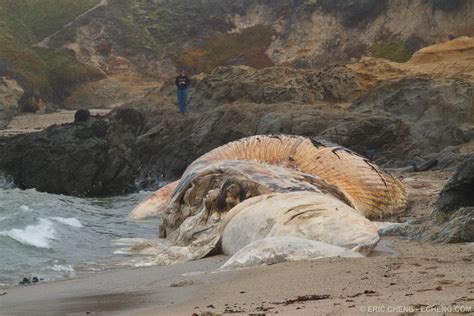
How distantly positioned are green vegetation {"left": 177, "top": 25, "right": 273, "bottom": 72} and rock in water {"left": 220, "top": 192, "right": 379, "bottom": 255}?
38812mm

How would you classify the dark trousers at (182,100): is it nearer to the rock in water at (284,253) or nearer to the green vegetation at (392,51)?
the green vegetation at (392,51)

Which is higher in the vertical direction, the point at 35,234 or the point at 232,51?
the point at 232,51

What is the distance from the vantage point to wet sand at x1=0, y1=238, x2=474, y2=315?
3.83m

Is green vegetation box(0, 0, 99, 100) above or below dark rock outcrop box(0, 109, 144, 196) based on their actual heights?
above

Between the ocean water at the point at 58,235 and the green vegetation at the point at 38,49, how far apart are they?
32.6 metres

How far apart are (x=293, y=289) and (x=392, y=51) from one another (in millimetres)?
37497

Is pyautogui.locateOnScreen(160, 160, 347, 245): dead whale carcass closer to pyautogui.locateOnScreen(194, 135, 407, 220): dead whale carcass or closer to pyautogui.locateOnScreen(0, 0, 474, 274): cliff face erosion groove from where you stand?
pyautogui.locateOnScreen(0, 0, 474, 274): cliff face erosion groove

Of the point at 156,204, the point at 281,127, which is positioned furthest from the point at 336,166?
the point at 281,127

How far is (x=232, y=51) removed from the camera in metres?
49.1

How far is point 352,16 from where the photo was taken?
153 feet

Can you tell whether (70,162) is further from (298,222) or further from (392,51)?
(392,51)

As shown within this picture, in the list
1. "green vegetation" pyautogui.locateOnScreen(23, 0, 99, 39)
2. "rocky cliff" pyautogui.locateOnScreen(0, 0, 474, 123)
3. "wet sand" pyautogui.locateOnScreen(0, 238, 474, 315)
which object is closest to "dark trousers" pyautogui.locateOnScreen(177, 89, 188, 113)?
"rocky cliff" pyautogui.locateOnScreen(0, 0, 474, 123)

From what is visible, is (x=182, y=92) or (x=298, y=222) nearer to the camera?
(x=298, y=222)

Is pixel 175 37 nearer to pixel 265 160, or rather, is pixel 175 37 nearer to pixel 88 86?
pixel 88 86
